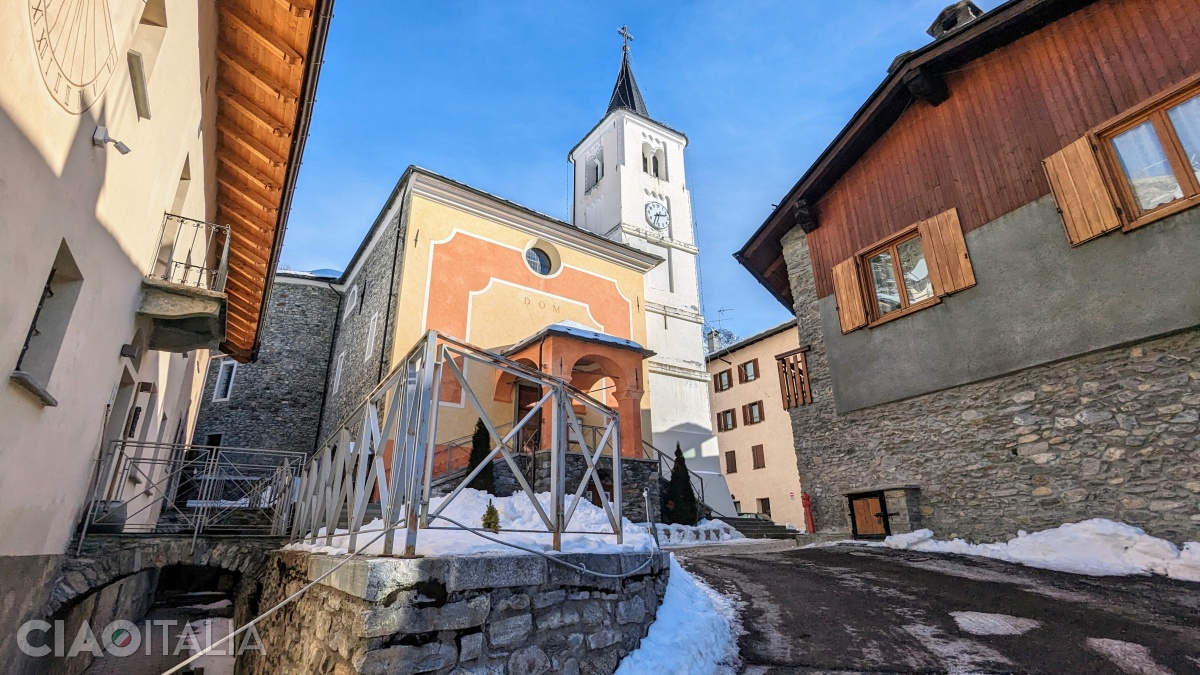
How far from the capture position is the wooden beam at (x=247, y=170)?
807 cm

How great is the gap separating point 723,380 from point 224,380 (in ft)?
70.8

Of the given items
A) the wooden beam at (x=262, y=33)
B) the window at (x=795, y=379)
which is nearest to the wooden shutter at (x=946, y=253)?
the window at (x=795, y=379)

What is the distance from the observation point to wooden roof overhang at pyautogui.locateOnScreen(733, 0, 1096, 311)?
25.5 feet

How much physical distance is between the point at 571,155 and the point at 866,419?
2730 centimetres

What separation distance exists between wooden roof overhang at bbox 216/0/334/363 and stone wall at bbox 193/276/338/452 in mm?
9567

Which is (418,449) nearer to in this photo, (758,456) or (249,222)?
(249,222)

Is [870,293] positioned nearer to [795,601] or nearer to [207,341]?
[795,601]

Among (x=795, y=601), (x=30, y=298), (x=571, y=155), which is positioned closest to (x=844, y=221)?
(x=795, y=601)

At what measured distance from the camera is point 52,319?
3.91 meters

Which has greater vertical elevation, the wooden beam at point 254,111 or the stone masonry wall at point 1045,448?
the wooden beam at point 254,111

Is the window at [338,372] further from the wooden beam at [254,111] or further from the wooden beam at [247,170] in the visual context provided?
the wooden beam at [254,111]

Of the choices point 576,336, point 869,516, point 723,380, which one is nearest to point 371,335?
point 576,336

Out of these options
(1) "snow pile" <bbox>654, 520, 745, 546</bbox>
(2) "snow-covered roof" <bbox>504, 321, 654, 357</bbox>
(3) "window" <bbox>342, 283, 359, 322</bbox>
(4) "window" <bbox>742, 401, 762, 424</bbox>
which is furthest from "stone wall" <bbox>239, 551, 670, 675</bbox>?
(4) "window" <bbox>742, 401, 762, 424</bbox>

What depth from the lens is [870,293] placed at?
9555mm
